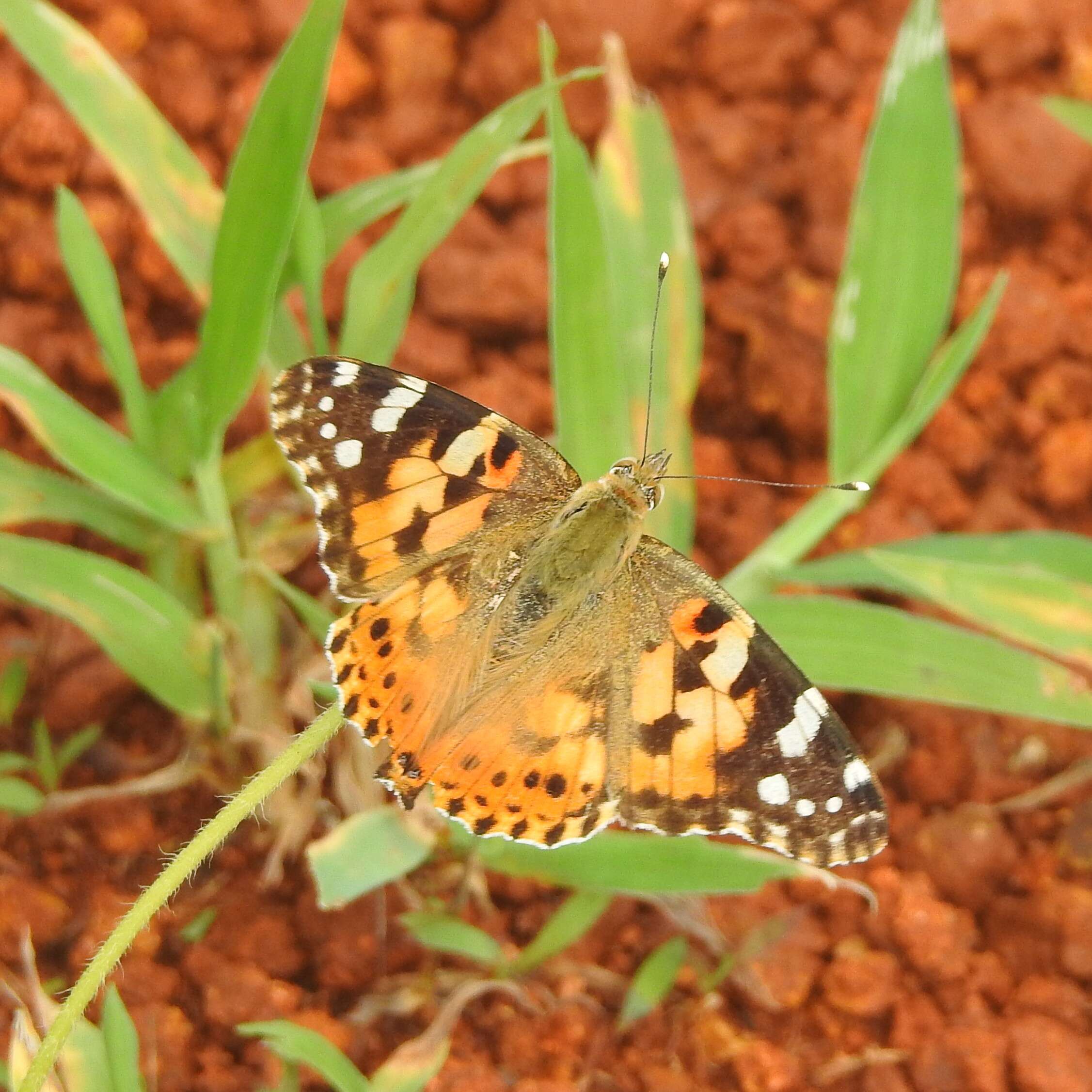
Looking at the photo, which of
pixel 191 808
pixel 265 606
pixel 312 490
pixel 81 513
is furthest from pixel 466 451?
pixel 191 808

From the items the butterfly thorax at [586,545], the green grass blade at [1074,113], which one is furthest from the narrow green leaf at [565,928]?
Answer: the green grass blade at [1074,113]

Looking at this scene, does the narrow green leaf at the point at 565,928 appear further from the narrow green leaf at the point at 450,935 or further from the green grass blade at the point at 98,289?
the green grass blade at the point at 98,289

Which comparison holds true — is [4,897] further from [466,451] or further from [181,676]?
[466,451]

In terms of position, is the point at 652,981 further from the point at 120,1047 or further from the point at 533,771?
the point at 120,1047

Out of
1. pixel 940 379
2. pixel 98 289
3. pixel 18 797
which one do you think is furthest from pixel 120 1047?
pixel 940 379

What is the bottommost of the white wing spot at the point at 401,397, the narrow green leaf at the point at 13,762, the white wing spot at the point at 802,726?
the narrow green leaf at the point at 13,762
